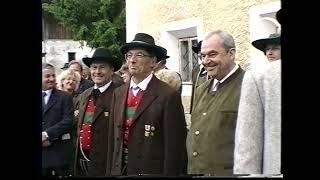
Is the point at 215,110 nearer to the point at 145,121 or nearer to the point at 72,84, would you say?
the point at 145,121

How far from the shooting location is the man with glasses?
2.72m

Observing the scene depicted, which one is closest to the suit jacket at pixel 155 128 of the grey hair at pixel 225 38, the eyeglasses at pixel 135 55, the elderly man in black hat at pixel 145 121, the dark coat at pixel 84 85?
the elderly man in black hat at pixel 145 121

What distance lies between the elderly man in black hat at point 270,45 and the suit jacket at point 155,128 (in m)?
0.47

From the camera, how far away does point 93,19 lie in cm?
267

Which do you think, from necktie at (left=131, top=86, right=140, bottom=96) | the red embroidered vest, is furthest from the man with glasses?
the red embroidered vest

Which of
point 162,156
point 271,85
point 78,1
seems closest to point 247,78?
point 271,85

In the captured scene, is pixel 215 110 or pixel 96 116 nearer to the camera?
pixel 215 110

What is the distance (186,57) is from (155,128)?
42 centimetres

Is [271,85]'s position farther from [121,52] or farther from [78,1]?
[78,1]

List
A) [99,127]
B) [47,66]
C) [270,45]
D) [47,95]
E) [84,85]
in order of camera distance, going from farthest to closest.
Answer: [84,85]
[99,127]
[47,95]
[47,66]
[270,45]

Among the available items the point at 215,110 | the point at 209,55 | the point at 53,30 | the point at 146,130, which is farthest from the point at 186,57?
the point at 53,30

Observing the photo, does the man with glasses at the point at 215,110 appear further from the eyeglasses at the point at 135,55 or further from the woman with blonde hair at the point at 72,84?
the woman with blonde hair at the point at 72,84

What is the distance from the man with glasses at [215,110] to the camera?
2719 mm

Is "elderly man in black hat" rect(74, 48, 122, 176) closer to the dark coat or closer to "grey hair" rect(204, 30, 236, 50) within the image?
the dark coat
